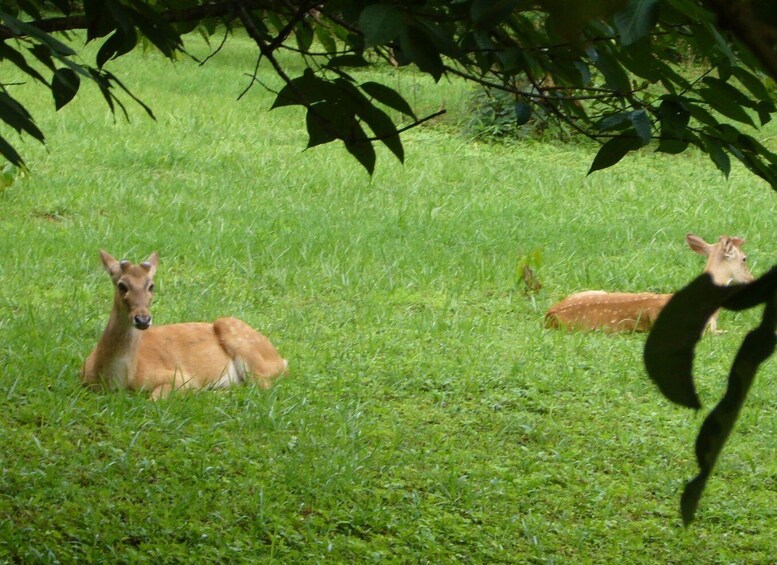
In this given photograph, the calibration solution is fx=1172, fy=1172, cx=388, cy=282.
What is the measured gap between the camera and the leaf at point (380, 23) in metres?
1.78

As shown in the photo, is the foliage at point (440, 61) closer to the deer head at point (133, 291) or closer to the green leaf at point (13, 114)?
the green leaf at point (13, 114)

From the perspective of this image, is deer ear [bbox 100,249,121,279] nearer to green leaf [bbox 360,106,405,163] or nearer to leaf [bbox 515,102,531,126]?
leaf [bbox 515,102,531,126]

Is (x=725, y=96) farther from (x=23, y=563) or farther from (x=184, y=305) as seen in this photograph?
(x=184, y=305)

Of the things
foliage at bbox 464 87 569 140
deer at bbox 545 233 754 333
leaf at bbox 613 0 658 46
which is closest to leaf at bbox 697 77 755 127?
leaf at bbox 613 0 658 46

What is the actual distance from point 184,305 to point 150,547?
10.4 feet

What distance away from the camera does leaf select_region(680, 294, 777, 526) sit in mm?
711

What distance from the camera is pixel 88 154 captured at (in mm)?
10758

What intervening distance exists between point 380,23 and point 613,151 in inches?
22.9

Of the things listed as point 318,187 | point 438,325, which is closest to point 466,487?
point 438,325

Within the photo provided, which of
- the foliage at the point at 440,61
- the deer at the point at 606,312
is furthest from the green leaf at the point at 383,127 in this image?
the deer at the point at 606,312

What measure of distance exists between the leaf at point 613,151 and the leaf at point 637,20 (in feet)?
2.19

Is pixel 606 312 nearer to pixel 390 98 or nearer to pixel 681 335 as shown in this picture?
pixel 390 98

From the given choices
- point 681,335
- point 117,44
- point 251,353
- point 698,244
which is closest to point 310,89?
point 117,44

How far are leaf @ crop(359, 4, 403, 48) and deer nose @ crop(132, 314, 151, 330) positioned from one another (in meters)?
3.63
